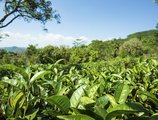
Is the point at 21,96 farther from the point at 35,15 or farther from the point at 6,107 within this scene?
the point at 35,15

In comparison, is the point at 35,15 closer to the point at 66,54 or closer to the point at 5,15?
the point at 5,15

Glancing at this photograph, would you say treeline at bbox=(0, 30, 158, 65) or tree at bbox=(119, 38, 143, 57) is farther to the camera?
tree at bbox=(119, 38, 143, 57)

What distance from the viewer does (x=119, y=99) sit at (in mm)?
1589

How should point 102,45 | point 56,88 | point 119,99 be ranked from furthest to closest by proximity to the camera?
point 102,45 → point 56,88 → point 119,99

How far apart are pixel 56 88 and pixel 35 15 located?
2497cm

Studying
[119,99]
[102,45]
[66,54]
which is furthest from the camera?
[102,45]

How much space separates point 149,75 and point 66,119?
224 cm

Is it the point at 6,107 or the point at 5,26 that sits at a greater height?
the point at 5,26

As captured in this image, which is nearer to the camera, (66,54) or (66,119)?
(66,119)

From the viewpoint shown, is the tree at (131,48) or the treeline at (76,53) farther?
the tree at (131,48)

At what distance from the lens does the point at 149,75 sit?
3223 mm

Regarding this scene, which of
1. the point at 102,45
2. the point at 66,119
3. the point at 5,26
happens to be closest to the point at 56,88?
the point at 66,119

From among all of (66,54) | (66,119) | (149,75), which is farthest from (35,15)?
(66,54)

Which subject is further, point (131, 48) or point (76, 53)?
point (131, 48)
